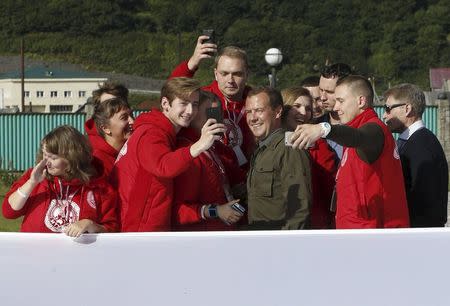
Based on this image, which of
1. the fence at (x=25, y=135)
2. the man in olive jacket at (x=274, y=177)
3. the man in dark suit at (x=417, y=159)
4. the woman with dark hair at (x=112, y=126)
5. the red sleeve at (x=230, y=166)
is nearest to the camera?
the man in olive jacket at (x=274, y=177)

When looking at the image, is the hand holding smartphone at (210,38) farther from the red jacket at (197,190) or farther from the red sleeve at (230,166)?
the red jacket at (197,190)

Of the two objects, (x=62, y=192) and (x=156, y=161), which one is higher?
(x=156, y=161)

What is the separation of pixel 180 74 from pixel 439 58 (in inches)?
4033

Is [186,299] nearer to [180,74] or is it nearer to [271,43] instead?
[180,74]

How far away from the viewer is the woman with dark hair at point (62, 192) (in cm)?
481

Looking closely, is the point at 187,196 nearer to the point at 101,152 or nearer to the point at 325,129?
the point at 101,152

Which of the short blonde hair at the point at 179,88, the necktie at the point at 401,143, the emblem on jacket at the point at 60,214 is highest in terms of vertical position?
the short blonde hair at the point at 179,88

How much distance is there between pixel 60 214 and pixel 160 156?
0.59 metres

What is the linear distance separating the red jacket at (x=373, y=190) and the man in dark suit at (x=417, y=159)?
53cm

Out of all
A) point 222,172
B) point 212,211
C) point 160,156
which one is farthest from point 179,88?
point 212,211

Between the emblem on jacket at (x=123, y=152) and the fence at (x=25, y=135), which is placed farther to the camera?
the fence at (x=25, y=135)

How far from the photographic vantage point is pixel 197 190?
505 centimetres

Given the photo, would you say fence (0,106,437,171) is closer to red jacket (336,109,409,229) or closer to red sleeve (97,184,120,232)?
red sleeve (97,184,120,232)

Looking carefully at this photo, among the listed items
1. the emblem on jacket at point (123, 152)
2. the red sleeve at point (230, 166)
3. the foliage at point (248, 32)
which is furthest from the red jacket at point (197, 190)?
the foliage at point (248, 32)
